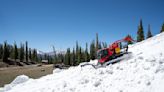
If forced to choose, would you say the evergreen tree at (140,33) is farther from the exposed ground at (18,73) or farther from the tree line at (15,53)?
the tree line at (15,53)

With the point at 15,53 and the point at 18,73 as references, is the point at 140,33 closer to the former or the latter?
the point at 18,73

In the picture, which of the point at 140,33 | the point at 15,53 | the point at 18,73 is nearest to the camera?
the point at 18,73

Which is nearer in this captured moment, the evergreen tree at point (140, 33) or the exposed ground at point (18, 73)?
the exposed ground at point (18, 73)

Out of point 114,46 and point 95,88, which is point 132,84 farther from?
point 114,46

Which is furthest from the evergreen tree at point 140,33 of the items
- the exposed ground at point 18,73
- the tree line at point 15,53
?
the tree line at point 15,53

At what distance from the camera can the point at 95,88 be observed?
8102 millimetres

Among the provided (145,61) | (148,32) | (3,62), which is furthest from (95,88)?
(3,62)

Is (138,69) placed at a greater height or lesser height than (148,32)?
lesser

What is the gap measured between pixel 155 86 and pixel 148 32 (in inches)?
2338

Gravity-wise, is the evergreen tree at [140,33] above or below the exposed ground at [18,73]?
above

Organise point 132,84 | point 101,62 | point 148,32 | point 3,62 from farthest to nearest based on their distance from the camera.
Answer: point 3,62, point 148,32, point 101,62, point 132,84

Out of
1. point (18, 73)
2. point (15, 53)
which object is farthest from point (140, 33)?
point (15, 53)

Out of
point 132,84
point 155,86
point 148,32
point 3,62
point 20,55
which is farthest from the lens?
point 20,55

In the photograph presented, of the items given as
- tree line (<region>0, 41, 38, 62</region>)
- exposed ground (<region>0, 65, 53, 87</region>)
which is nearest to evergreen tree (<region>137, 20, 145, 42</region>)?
exposed ground (<region>0, 65, 53, 87</region>)
